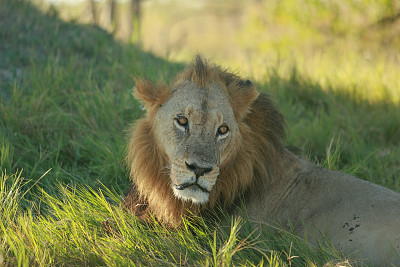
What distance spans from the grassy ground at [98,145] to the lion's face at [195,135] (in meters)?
0.36

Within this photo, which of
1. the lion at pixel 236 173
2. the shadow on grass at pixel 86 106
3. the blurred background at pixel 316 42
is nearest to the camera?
the lion at pixel 236 173

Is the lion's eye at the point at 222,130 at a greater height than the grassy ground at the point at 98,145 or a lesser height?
greater

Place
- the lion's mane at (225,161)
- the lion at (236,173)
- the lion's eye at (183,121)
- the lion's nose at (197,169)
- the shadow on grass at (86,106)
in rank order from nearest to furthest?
the lion's nose at (197,169)
the lion at (236,173)
the lion's eye at (183,121)
the lion's mane at (225,161)
the shadow on grass at (86,106)

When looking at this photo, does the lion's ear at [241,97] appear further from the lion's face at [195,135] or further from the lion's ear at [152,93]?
the lion's ear at [152,93]

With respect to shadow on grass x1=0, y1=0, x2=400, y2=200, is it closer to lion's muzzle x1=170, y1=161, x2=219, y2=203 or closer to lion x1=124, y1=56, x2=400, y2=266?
lion x1=124, y1=56, x2=400, y2=266

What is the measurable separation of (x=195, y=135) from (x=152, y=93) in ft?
1.84

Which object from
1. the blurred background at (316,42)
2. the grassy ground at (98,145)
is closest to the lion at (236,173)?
the grassy ground at (98,145)

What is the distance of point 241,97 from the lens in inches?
141

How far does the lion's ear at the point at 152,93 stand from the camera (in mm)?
3600

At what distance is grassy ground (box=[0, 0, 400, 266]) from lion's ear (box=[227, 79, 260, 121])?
0.81 meters

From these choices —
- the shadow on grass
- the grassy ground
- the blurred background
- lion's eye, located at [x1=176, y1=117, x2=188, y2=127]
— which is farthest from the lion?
the blurred background

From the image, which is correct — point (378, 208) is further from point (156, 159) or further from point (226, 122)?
point (156, 159)

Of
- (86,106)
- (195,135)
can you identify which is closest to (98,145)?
(86,106)

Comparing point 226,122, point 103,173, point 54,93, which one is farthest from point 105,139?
point 226,122
